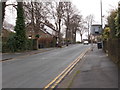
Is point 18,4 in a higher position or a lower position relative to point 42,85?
higher

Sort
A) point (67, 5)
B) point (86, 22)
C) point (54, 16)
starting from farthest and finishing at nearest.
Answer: point (86, 22)
point (67, 5)
point (54, 16)

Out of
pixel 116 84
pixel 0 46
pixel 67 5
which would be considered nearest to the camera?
pixel 116 84

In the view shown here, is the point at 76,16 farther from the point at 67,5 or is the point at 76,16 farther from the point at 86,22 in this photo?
the point at 86,22

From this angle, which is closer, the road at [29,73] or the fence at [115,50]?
the road at [29,73]

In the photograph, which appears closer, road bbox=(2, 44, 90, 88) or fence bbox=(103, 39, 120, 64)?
road bbox=(2, 44, 90, 88)

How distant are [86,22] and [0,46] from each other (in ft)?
220

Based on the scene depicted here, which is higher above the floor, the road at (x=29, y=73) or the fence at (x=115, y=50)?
the fence at (x=115, y=50)

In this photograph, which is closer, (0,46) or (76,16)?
(0,46)

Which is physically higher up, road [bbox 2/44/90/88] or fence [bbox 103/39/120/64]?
fence [bbox 103/39/120/64]

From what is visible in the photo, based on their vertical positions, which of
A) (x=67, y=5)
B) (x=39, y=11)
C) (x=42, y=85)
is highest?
(x=67, y=5)

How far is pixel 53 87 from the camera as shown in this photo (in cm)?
816

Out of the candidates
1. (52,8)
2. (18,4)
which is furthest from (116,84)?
(52,8)

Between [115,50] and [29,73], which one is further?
[115,50]

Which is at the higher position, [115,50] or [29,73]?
[115,50]
